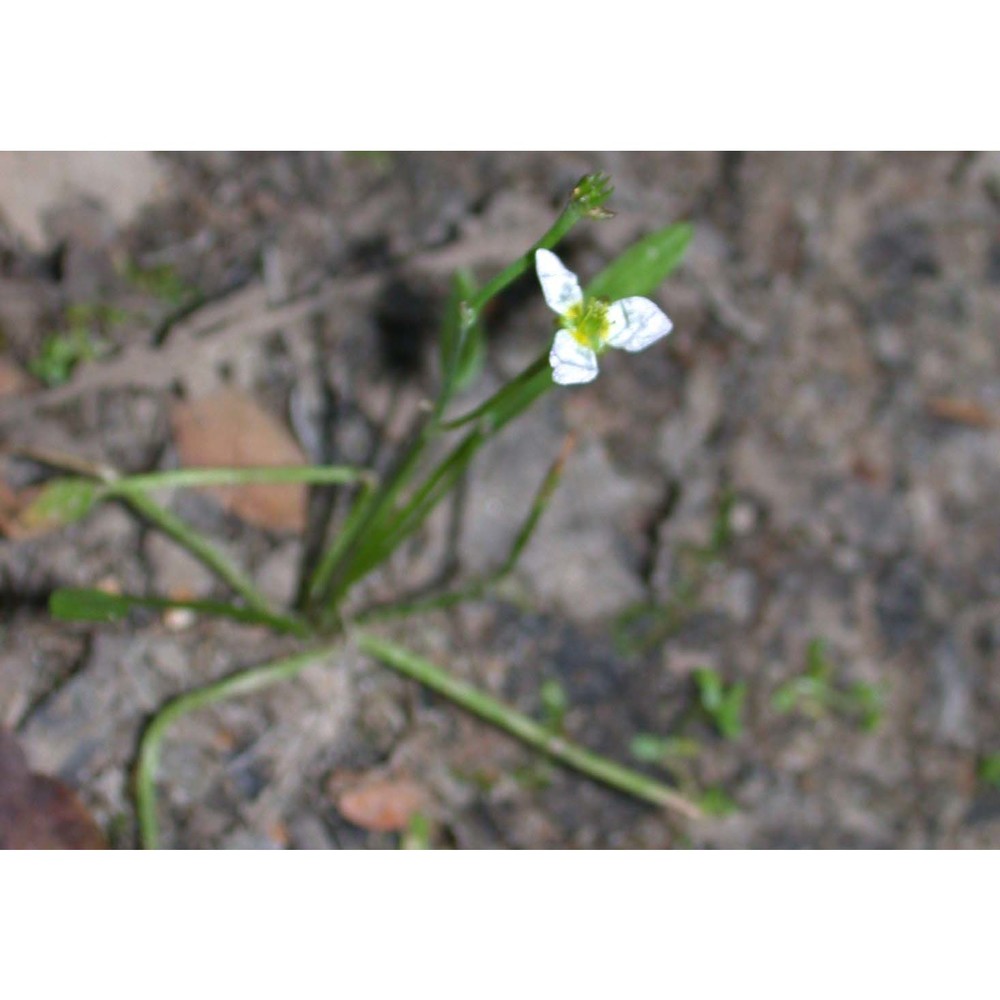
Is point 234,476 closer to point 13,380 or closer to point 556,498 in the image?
point 13,380

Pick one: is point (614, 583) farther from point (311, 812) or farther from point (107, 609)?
point (107, 609)

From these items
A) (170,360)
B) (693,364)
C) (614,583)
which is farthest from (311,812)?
(693,364)

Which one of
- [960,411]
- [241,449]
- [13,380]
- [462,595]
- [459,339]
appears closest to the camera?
[459,339]

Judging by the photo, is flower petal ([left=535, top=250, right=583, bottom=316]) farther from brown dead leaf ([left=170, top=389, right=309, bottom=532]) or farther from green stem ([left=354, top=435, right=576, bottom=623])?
brown dead leaf ([left=170, top=389, right=309, bottom=532])

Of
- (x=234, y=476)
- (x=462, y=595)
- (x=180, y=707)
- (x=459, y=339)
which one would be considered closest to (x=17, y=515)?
(x=234, y=476)

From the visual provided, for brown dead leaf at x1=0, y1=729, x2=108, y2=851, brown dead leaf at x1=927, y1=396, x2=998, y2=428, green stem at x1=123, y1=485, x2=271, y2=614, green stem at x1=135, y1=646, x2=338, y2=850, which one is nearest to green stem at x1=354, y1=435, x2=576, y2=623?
green stem at x1=135, y1=646, x2=338, y2=850

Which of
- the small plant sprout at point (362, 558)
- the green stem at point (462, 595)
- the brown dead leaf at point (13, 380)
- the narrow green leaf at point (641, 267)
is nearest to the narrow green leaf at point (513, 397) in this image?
the small plant sprout at point (362, 558)
